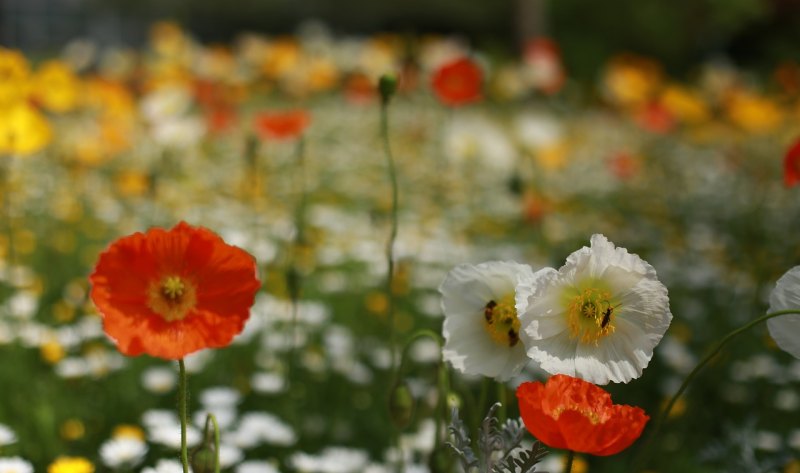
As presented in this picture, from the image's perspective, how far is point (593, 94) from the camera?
10.4 metres

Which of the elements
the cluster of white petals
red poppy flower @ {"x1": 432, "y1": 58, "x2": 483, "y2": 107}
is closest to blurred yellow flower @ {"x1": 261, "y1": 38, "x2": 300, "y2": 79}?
red poppy flower @ {"x1": 432, "y1": 58, "x2": 483, "y2": 107}

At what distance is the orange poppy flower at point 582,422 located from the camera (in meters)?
0.77

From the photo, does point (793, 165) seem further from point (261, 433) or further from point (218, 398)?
point (218, 398)

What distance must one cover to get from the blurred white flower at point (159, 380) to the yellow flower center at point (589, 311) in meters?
1.29

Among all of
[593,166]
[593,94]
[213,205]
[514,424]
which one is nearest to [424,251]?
[213,205]

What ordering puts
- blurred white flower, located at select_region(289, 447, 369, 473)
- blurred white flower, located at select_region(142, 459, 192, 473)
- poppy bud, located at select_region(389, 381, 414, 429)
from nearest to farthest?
1. poppy bud, located at select_region(389, 381, 414, 429)
2. blurred white flower, located at select_region(142, 459, 192, 473)
3. blurred white flower, located at select_region(289, 447, 369, 473)

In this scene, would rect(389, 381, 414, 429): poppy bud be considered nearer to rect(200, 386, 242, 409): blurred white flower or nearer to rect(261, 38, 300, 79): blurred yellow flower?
A: rect(200, 386, 242, 409): blurred white flower

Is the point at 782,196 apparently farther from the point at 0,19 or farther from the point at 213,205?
the point at 0,19

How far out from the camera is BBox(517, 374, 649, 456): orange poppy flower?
2.53 feet

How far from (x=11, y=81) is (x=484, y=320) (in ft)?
4.48

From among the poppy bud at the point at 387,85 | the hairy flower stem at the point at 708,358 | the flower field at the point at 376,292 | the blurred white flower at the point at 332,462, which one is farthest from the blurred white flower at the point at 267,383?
the hairy flower stem at the point at 708,358

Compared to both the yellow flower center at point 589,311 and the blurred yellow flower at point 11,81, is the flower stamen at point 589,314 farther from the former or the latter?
the blurred yellow flower at point 11,81

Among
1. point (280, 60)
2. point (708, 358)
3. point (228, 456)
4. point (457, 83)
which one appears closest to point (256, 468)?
point (228, 456)

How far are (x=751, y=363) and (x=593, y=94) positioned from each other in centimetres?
859
